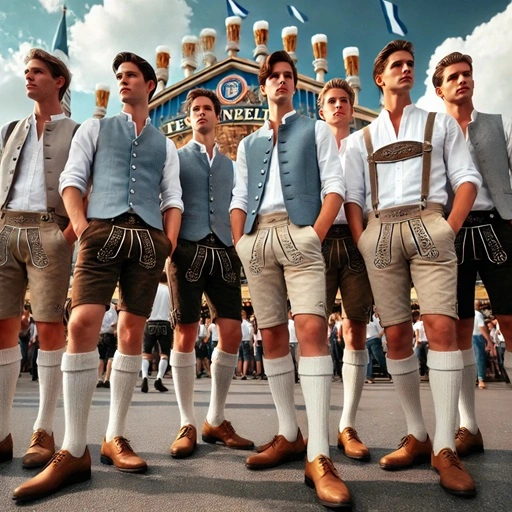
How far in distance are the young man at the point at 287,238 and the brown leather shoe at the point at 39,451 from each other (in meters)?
0.99

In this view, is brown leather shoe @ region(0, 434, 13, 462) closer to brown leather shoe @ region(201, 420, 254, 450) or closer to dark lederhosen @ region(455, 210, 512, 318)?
brown leather shoe @ region(201, 420, 254, 450)

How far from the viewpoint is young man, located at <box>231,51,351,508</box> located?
2109 millimetres

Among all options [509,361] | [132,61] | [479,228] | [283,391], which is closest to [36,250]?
[132,61]

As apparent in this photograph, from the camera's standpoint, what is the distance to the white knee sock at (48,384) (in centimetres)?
242

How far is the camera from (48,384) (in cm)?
246

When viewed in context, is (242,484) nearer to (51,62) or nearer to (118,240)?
(118,240)

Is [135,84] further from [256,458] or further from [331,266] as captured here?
[256,458]

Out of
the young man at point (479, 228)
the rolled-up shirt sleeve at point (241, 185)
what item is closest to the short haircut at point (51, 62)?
the rolled-up shirt sleeve at point (241, 185)

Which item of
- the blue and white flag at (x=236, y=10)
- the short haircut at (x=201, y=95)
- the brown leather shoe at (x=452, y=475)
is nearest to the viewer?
the brown leather shoe at (x=452, y=475)

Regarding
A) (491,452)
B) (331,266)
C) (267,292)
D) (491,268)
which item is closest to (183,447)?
(267,292)

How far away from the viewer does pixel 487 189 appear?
2611 mm

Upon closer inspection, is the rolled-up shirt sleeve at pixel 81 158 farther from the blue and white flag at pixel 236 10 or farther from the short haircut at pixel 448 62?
the blue and white flag at pixel 236 10

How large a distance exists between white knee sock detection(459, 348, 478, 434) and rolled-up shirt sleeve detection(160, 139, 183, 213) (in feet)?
6.00

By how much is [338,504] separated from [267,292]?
101 centimetres
